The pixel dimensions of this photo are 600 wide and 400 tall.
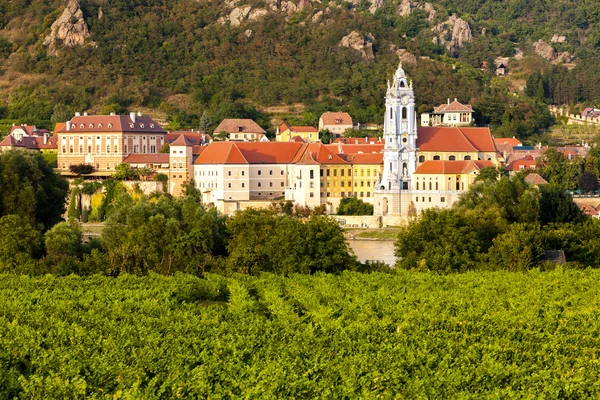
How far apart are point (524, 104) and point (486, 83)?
1183 centimetres

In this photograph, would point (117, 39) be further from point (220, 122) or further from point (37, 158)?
point (37, 158)

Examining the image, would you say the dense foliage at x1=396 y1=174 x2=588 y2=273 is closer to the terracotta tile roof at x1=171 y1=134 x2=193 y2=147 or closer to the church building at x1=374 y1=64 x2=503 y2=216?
the church building at x1=374 y1=64 x2=503 y2=216

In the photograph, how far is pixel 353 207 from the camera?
67.2 meters

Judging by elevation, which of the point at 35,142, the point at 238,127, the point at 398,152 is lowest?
the point at 398,152

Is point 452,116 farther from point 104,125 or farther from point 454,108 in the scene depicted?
point 104,125

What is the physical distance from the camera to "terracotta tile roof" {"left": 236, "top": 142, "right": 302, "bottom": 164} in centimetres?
7006

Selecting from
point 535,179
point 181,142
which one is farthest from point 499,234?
point 181,142

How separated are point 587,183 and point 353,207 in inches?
559

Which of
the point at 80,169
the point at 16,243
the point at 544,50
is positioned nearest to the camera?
the point at 16,243

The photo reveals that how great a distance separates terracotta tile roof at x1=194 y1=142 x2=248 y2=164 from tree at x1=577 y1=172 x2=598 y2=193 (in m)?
19.6

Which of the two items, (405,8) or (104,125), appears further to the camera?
(405,8)

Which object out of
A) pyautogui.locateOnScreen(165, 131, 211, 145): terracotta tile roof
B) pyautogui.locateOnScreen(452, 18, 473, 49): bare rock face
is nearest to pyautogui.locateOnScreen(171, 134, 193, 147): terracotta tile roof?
pyautogui.locateOnScreen(165, 131, 211, 145): terracotta tile roof

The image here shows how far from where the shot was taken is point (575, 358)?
21.8 m

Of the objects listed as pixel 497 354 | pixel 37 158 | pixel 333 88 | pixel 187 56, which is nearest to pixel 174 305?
pixel 497 354
